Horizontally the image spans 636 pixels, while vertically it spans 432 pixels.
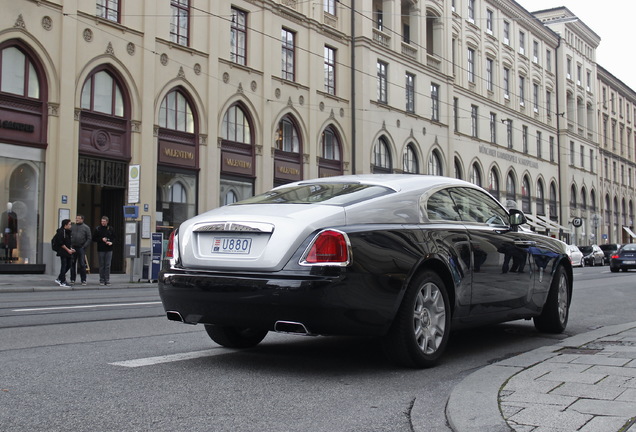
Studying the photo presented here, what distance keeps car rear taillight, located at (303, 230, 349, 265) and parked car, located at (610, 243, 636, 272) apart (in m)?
30.3

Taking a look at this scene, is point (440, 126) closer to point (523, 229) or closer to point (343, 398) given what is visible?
point (523, 229)

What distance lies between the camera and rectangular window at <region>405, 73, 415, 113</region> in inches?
1531

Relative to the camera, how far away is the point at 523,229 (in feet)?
24.0

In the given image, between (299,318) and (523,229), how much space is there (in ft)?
11.2

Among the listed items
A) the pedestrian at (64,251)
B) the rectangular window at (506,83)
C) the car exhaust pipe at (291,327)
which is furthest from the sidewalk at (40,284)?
the rectangular window at (506,83)

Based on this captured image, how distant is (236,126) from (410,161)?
1373 centimetres

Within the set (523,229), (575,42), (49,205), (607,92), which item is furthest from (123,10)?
(607,92)

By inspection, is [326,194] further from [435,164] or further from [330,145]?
[435,164]

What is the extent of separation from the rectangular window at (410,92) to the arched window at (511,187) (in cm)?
1401

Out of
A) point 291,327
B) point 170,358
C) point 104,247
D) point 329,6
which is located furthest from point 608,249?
point 291,327

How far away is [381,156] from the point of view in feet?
119

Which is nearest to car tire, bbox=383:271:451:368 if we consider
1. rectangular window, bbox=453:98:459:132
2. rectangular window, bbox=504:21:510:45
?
rectangular window, bbox=453:98:459:132

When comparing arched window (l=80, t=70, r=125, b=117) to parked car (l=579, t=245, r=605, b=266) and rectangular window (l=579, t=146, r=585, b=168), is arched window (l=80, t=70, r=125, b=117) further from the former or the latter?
rectangular window (l=579, t=146, r=585, b=168)

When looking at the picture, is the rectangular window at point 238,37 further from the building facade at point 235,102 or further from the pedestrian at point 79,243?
the pedestrian at point 79,243
